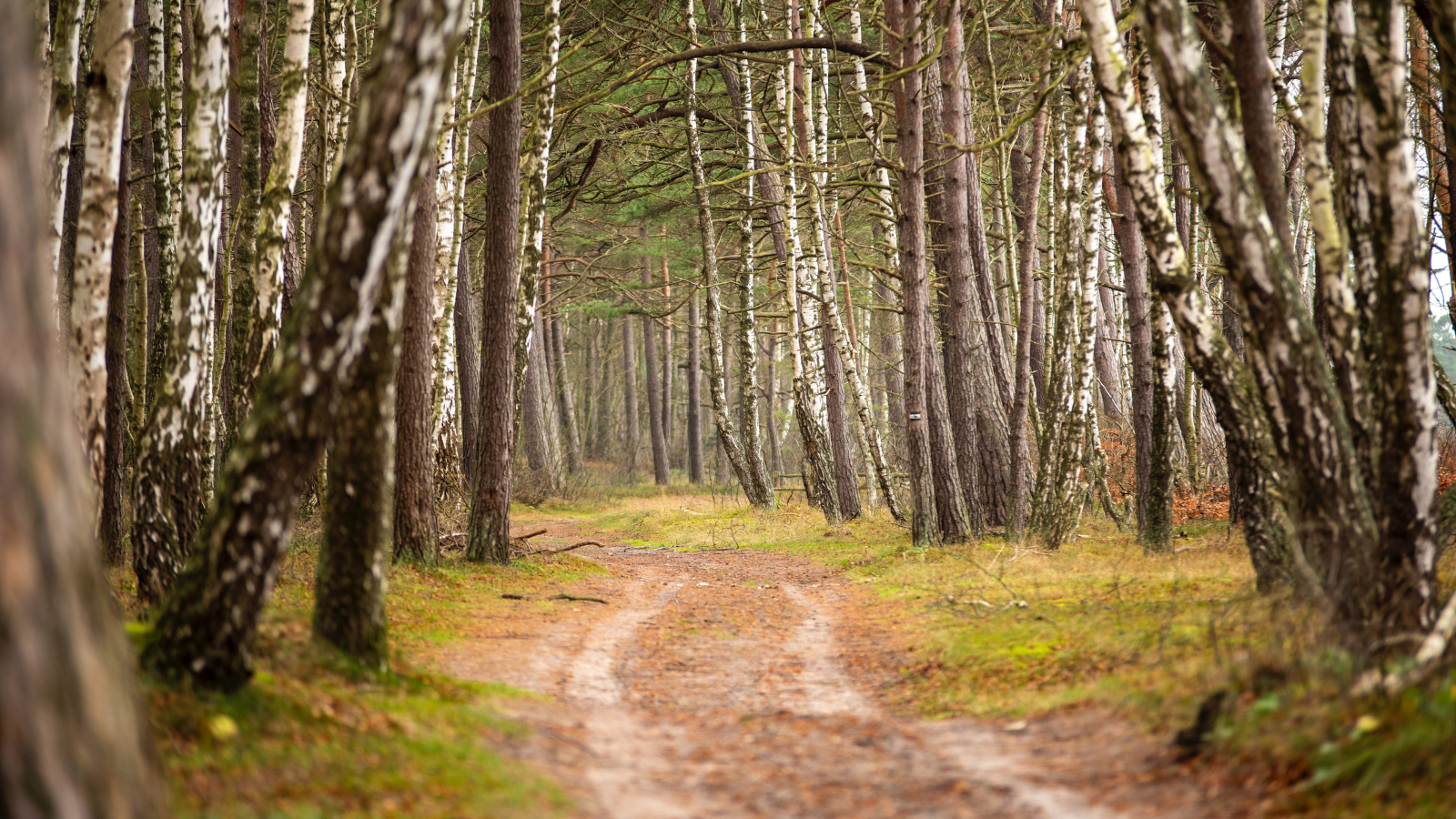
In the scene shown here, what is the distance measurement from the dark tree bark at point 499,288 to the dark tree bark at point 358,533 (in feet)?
18.7

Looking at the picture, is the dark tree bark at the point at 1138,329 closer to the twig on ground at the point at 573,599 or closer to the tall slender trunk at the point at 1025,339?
the tall slender trunk at the point at 1025,339

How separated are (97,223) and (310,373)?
3612mm

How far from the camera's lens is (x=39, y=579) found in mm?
2016

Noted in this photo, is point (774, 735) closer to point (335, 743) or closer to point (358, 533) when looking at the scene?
point (335, 743)

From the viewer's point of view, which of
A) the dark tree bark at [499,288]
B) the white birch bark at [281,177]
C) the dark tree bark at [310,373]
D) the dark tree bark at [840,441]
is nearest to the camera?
the dark tree bark at [310,373]

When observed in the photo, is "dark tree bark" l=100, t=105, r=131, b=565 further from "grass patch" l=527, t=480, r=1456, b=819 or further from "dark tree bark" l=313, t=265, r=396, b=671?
"grass patch" l=527, t=480, r=1456, b=819

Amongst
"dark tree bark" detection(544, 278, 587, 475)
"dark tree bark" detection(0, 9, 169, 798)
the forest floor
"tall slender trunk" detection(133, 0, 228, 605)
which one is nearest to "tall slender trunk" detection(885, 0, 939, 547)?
the forest floor

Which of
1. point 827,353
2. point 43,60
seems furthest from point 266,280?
point 827,353

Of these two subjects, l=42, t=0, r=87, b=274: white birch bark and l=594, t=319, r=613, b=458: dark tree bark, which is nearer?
l=42, t=0, r=87, b=274: white birch bark

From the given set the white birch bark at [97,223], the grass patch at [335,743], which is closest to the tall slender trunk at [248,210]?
the white birch bark at [97,223]

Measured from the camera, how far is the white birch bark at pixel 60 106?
6.88 m

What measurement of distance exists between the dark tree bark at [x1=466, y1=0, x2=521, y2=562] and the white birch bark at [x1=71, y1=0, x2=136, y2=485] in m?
4.34

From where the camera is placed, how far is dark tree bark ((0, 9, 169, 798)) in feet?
6.33

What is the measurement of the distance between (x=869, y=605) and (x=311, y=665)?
574 centimetres
